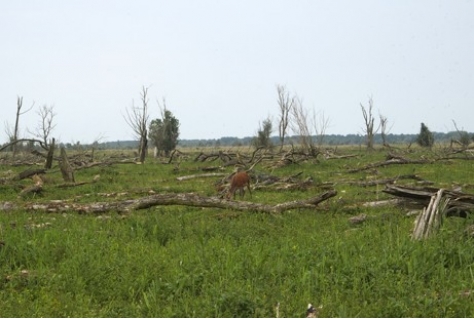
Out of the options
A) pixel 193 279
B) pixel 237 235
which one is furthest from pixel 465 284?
pixel 237 235

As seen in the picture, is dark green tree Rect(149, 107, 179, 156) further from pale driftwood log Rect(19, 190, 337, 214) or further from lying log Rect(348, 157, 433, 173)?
pale driftwood log Rect(19, 190, 337, 214)

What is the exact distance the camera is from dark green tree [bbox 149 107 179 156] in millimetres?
49938

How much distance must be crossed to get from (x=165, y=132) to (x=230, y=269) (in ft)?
155

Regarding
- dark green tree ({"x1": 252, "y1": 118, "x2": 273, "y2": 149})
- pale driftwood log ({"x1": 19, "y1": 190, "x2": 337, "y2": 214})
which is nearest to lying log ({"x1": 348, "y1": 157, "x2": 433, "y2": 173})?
pale driftwood log ({"x1": 19, "y1": 190, "x2": 337, "y2": 214})

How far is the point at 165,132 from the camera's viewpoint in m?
51.5

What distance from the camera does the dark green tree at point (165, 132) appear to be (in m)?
49.9

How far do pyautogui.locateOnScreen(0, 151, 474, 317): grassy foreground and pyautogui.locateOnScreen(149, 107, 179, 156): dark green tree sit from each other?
42366 millimetres

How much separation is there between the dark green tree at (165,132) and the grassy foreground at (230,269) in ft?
139

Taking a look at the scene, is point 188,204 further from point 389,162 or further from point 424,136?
point 424,136

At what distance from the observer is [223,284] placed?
15.4 feet

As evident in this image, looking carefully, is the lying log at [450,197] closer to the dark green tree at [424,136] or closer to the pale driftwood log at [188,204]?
the pale driftwood log at [188,204]

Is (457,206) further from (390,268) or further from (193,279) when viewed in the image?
(193,279)

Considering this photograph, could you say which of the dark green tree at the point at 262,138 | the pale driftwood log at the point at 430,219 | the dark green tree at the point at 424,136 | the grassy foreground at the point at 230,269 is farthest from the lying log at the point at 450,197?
the dark green tree at the point at 424,136

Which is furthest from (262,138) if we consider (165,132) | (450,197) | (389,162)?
(450,197)
